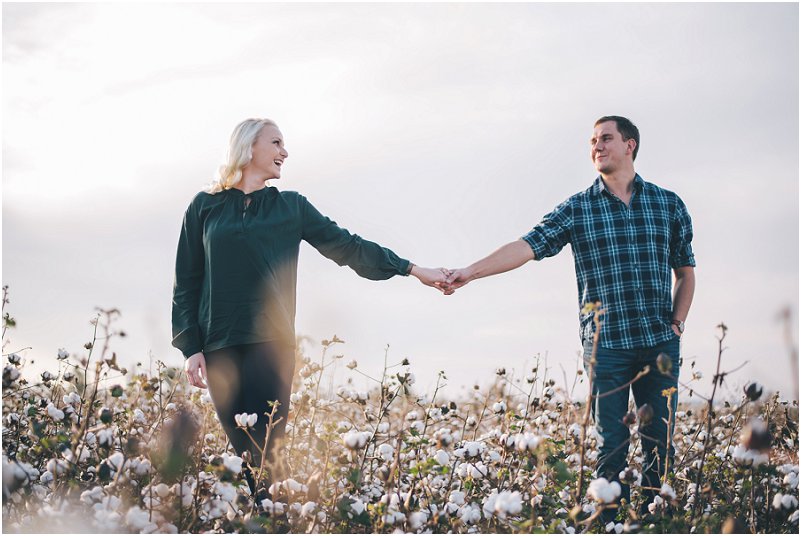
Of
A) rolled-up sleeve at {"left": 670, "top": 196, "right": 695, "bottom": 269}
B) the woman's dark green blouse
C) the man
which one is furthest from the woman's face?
rolled-up sleeve at {"left": 670, "top": 196, "right": 695, "bottom": 269}

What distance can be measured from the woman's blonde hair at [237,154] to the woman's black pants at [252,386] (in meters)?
0.85

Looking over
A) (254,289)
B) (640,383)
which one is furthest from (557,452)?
(254,289)

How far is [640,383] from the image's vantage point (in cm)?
405

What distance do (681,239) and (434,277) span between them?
1.46m

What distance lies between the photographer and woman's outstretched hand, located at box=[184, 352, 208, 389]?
3.58 meters

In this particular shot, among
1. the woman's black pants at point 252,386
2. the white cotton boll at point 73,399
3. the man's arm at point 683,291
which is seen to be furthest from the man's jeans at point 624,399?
the white cotton boll at point 73,399

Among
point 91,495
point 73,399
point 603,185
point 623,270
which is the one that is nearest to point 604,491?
point 91,495

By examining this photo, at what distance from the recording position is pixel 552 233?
427cm

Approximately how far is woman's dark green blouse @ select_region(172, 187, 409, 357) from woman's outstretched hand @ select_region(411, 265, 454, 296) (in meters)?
0.85

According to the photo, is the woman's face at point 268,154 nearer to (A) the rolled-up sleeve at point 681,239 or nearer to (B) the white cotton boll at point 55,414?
(B) the white cotton boll at point 55,414

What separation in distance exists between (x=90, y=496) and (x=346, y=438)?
951 millimetres

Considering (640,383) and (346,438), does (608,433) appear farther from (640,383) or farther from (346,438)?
(346,438)

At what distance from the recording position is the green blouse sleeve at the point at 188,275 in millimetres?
3686

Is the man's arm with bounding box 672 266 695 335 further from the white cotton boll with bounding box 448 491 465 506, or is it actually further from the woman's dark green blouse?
the woman's dark green blouse
